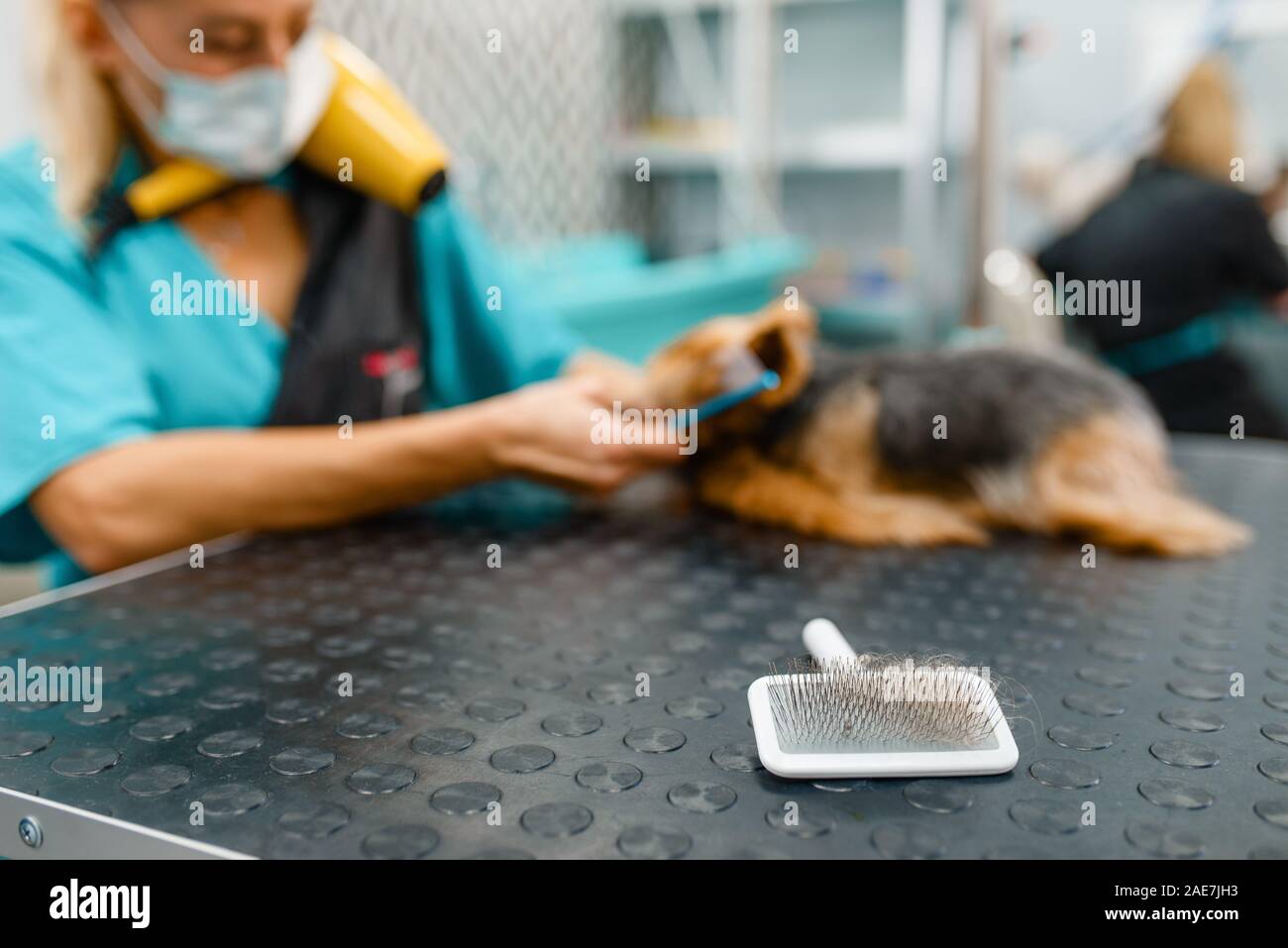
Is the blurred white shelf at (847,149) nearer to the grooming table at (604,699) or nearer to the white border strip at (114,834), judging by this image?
the grooming table at (604,699)

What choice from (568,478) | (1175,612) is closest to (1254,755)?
(1175,612)

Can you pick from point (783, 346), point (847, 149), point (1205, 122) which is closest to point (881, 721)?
point (783, 346)

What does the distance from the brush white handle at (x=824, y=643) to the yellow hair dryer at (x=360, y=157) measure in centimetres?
71

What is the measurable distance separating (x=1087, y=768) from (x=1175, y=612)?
0.33 m

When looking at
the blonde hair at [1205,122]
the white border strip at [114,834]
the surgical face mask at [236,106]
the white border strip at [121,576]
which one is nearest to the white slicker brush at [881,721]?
the white border strip at [114,834]

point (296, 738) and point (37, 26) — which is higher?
point (37, 26)

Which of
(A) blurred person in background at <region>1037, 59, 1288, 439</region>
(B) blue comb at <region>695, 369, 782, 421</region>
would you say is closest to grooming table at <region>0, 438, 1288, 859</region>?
(B) blue comb at <region>695, 369, 782, 421</region>

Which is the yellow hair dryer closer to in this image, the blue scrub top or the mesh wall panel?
the blue scrub top

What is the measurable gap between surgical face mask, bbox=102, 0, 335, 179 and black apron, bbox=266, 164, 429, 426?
0.34 ft

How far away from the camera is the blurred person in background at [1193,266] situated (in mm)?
2410

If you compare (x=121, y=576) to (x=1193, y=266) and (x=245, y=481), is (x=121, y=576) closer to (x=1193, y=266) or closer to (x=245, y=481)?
(x=245, y=481)

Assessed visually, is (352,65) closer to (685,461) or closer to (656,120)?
(685,461)

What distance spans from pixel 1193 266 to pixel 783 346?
1.86m
